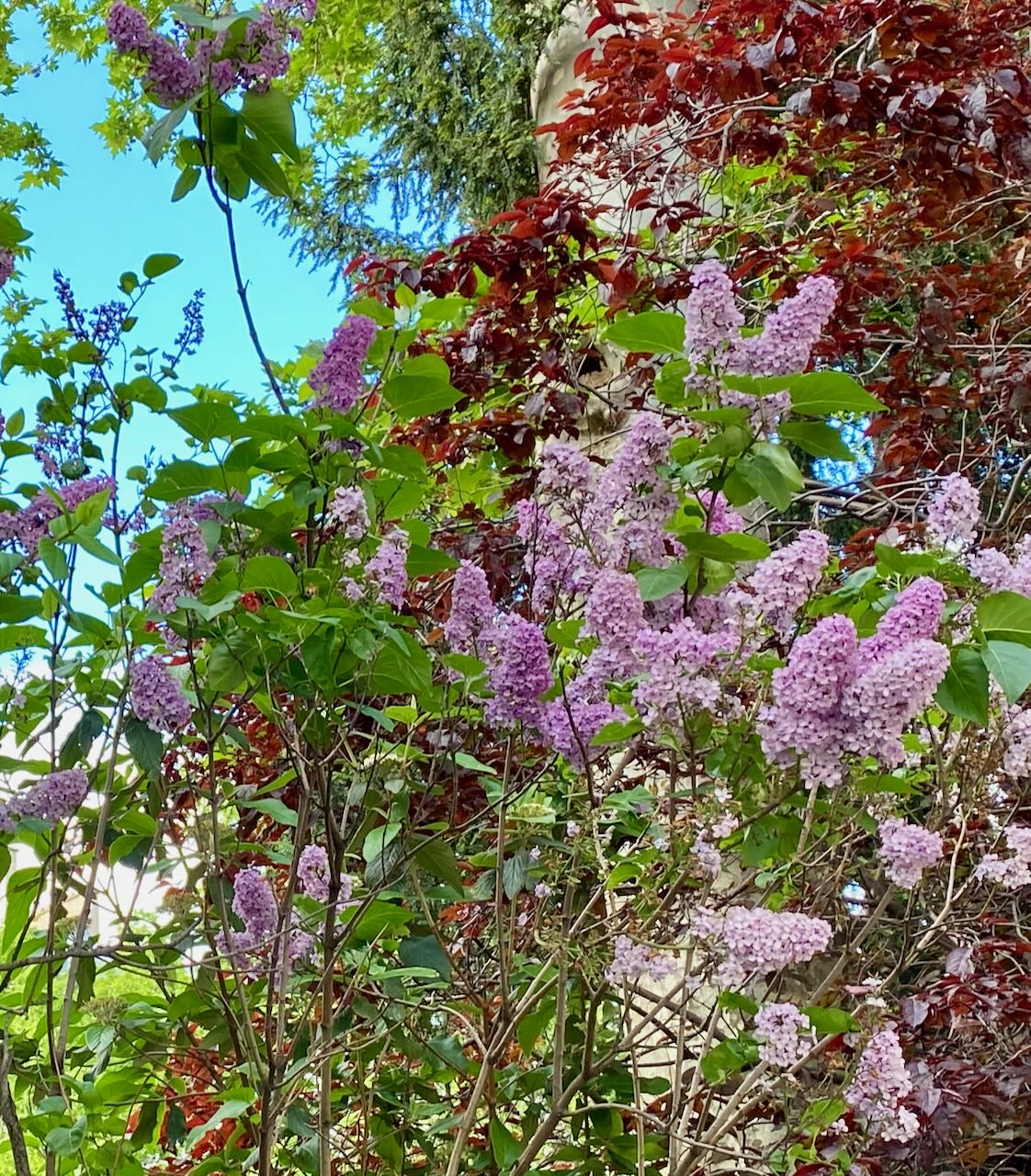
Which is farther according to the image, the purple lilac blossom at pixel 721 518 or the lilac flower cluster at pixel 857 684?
the purple lilac blossom at pixel 721 518

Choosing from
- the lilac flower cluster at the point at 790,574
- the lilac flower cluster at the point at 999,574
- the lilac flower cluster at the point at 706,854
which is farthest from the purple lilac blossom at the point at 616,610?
the lilac flower cluster at the point at 999,574

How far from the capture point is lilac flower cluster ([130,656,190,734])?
1114 mm

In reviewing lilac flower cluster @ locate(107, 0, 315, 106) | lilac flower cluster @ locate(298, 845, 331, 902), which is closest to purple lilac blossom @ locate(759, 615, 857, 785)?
lilac flower cluster @ locate(298, 845, 331, 902)

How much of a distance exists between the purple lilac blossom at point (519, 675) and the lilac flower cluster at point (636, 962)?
232 millimetres

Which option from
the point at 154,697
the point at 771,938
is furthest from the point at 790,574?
the point at 154,697

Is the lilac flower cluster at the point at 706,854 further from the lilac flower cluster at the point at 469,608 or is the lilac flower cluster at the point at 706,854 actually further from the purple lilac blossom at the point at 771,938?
the lilac flower cluster at the point at 469,608

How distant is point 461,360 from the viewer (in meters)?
2.01

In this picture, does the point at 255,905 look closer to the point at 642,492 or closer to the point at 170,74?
the point at 642,492

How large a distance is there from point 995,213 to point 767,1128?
6.82 ft

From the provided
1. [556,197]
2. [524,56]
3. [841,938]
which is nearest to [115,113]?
[524,56]

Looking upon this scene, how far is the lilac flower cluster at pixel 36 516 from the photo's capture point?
1216 millimetres

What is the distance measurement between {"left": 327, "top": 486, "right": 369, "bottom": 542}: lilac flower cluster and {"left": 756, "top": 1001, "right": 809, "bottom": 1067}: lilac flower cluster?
0.61 meters

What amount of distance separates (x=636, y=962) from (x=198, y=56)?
0.92 metres

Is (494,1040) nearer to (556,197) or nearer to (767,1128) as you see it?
(556,197)
